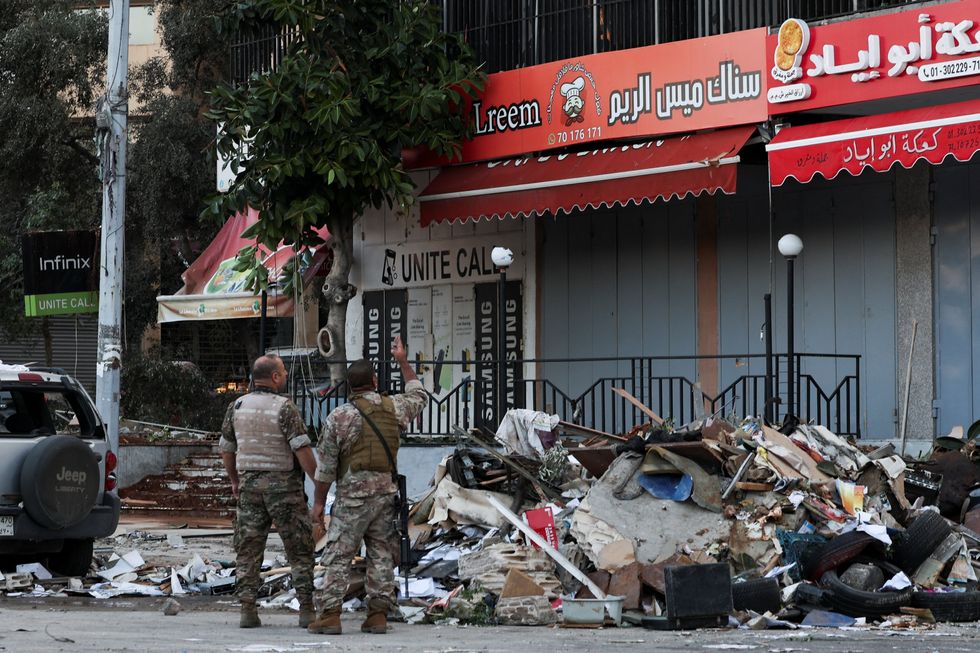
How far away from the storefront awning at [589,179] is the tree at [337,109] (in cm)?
48

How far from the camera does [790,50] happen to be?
1500 cm

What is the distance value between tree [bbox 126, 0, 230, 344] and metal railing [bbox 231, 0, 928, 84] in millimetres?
6367

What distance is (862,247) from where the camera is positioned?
51.8 feet

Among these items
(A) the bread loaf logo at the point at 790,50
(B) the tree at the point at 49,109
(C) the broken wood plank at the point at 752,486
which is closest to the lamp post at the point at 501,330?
(A) the bread loaf logo at the point at 790,50

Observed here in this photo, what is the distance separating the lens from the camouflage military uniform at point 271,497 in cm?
943

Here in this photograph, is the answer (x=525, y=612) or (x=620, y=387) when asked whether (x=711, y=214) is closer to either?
(x=620, y=387)

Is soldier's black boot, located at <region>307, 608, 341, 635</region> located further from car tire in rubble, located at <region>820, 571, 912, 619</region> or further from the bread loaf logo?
the bread loaf logo

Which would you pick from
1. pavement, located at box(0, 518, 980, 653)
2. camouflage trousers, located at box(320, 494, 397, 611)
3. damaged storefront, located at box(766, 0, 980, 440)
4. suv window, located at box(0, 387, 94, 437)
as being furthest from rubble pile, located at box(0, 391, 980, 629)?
damaged storefront, located at box(766, 0, 980, 440)

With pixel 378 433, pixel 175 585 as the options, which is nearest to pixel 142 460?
pixel 175 585

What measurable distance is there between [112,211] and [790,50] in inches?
294

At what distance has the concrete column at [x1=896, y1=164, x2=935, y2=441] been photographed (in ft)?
49.9

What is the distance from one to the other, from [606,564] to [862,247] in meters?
6.39

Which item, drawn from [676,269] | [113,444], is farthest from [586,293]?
[113,444]

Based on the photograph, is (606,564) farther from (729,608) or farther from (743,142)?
(743,142)
